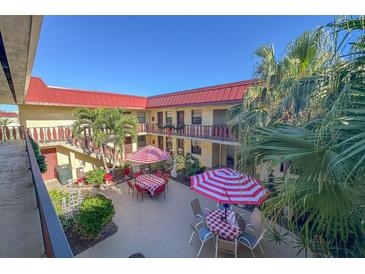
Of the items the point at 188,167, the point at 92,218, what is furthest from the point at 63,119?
the point at 92,218

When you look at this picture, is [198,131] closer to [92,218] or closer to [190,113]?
[190,113]

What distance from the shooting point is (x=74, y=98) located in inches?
486

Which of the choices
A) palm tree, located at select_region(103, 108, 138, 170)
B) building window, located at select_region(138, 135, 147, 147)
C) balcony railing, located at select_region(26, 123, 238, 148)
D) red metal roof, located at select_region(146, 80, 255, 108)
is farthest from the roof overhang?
building window, located at select_region(138, 135, 147, 147)

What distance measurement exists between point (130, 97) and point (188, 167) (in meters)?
8.78

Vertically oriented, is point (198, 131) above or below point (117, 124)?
below

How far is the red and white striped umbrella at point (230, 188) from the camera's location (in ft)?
15.0

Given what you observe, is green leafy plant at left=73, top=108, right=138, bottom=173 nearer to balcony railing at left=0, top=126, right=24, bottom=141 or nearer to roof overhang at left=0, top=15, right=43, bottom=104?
roof overhang at left=0, top=15, right=43, bottom=104

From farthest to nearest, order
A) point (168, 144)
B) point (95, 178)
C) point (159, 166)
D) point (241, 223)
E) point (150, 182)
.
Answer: point (168, 144) < point (159, 166) < point (95, 178) < point (150, 182) < point (241, 223)

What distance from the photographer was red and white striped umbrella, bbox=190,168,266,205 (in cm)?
458

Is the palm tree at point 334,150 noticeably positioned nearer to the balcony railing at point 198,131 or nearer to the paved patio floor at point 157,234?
the paved patio floor at point 157,234

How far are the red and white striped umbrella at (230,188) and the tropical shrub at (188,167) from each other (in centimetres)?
541

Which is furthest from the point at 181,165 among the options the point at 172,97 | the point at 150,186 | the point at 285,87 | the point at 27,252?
the point at 27,252

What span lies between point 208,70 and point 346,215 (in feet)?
54.5

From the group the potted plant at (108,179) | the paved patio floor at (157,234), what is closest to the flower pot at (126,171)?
the potted plant at (108,179)
